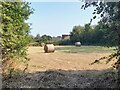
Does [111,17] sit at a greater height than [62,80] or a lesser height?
greater

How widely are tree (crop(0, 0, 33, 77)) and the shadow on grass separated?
1.66 feet

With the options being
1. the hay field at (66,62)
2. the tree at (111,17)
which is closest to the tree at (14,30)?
the hay field at (66,62)

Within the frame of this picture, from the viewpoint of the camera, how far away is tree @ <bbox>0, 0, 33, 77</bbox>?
6.95 meters

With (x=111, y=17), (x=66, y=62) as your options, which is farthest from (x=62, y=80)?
(x=66, y=62)

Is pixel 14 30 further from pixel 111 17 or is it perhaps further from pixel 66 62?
pixel 66 62

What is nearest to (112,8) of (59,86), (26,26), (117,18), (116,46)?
(117,18)

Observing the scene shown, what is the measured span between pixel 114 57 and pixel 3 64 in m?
2.90

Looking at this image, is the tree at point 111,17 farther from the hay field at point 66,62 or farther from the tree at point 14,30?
the tree at point 14,30

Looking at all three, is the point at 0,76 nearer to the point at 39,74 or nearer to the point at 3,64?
the point at 3,64

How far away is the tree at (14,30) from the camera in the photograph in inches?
274

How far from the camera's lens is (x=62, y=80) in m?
6.56

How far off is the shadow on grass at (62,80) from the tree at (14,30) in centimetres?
51

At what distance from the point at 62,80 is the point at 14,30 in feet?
5.62

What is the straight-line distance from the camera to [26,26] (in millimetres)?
7316
